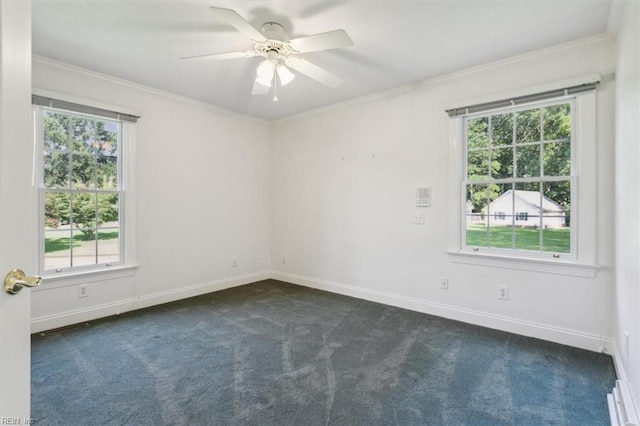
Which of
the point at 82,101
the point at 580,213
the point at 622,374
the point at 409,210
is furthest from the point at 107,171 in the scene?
the point at 622,374

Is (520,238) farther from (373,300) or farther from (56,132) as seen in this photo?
(56,132)

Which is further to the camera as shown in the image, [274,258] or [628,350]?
[274,258]

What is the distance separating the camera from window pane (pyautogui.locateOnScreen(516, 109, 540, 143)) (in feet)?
9.39

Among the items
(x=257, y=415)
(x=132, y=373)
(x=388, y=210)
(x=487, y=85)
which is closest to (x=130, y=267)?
(x=132, y=373)

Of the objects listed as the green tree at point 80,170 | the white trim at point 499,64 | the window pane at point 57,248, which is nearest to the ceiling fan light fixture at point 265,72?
the white trim at point 499,64

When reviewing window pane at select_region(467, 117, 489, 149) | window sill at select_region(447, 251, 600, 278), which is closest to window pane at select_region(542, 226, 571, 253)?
window sill at select_region(447, 251, 600, 278)

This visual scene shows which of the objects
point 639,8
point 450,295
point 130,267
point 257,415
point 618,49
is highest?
point 618,49

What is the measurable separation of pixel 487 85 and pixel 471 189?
3.36 feet

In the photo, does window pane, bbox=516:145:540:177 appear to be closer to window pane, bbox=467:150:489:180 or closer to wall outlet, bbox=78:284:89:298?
window pane, bbox=467:150:489:180

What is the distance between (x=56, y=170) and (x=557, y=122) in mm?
4701

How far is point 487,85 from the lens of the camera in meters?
3.06

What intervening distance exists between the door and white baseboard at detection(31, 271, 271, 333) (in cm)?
266

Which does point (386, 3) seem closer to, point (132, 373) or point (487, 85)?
point (487, 85)

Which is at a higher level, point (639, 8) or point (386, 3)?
point (386, 3)
